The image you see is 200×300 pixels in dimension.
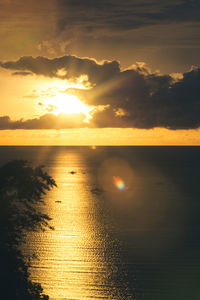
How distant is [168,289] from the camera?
54.7 m

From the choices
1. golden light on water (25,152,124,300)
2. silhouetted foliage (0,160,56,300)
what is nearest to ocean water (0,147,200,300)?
golden light on water (25,152,124,300)

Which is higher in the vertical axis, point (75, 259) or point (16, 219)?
point (75, 259)

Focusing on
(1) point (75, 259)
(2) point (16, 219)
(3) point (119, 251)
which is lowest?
(2) point (16, 219)

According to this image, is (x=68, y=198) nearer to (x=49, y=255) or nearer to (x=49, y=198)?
(x=49, y=198)

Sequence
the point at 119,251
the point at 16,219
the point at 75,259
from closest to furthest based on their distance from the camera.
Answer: the point at 16,219
the point at 75,259
the point at 119,251

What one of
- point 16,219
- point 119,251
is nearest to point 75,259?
point 119,251

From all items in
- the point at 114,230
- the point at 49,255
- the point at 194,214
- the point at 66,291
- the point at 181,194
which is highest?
the point at 181,194

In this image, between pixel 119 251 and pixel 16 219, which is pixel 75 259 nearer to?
pixel 119 251

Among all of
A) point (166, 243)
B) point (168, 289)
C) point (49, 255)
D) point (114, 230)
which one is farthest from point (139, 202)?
point (168, 289)

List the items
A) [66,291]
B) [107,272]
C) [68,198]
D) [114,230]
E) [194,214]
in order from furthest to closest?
[68,198] < [194,214] < [114,230] < [107,272] < [66,291]

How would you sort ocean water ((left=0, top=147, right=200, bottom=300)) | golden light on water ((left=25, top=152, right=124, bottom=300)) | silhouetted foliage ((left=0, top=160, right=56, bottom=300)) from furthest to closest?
ocean water ((left=0, top=147, right=200, bottom=300))
golden light on water ((left=25, top=152, right=124, bottom=300))
silhouetted foliage ((left=0, top=160, right=56, bottom=300))

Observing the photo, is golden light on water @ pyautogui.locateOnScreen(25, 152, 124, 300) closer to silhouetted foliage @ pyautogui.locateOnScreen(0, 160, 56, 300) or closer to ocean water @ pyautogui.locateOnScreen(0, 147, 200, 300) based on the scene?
ocean water @ pyautogui.locateOnScreen(0, 147, 200, 300)

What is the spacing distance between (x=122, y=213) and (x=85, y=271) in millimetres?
50681

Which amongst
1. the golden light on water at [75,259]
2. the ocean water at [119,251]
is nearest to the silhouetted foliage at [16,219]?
the ocean water at [119,251]
